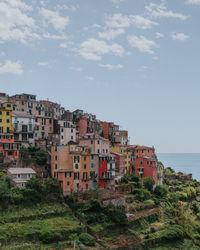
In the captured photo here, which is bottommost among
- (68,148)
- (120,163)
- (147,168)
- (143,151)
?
(147,168)

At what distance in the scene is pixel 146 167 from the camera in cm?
6381

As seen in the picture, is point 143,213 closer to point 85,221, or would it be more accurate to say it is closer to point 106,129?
point 85,221

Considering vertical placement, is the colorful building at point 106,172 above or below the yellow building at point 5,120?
below

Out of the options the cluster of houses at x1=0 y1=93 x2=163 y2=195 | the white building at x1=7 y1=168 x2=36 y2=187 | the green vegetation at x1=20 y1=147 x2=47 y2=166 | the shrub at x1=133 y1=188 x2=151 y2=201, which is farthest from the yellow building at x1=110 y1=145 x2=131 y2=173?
the white building at x1=7 y1=168 x2=36 y2=187

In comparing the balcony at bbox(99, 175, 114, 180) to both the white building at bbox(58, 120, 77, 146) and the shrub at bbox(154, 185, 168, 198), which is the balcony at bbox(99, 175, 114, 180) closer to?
the shrub at bbox(154, 185, 168, 198)

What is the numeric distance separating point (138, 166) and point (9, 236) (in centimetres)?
3933

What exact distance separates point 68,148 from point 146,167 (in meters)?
24.8

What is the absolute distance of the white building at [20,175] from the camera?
136ft

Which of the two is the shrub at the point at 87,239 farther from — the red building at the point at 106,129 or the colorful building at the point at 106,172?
the red building at the point at 106,129

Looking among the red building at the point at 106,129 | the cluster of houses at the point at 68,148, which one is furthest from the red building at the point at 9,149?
the red building at the point at 106,129

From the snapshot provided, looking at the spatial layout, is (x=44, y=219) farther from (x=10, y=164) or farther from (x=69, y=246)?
(x=10, y=164)

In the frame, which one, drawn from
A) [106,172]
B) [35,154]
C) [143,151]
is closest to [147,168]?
[143,151]

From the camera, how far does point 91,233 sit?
37.5 metres

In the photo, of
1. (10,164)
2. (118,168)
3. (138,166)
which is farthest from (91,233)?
(138,166)
